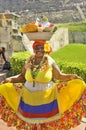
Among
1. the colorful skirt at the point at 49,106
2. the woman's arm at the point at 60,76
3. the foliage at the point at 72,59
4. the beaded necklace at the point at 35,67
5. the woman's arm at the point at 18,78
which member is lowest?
the foliage at the point at 72,59

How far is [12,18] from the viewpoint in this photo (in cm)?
1578

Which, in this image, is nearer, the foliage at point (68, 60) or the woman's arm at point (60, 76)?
the woman's arm at point (60, 76)

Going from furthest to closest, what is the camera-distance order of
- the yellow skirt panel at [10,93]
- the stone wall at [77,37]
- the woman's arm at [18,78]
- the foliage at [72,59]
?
the stone wall at [77,37] < the foliage at [72,59] < the woman's arm at [18,78] < the yellow skirt panel at [10,93]

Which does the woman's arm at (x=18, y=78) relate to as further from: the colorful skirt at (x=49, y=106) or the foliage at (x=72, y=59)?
the foliage at (x=72, y=59)

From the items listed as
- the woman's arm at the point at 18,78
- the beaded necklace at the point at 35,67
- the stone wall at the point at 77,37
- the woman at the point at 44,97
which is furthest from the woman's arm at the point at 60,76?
the stone wall at the point at 77,37

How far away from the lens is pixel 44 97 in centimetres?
481

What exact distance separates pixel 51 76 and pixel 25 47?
859cm

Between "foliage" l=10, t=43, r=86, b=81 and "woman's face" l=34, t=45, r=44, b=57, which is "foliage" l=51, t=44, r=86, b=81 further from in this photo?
"woman's face" l=34, t=45, r=44, b=57

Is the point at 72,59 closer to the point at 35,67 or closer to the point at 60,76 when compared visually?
the point at 60,76

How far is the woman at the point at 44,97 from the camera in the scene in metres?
4.82

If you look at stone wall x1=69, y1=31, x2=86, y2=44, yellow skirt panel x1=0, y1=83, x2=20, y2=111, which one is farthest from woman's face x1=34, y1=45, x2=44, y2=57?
stone wall x1=69, y1=31, x2=86, y2=44

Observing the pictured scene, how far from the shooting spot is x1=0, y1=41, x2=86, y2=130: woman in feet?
15.8

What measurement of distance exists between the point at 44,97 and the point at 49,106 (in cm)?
13

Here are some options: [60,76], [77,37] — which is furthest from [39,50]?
[77,37]
